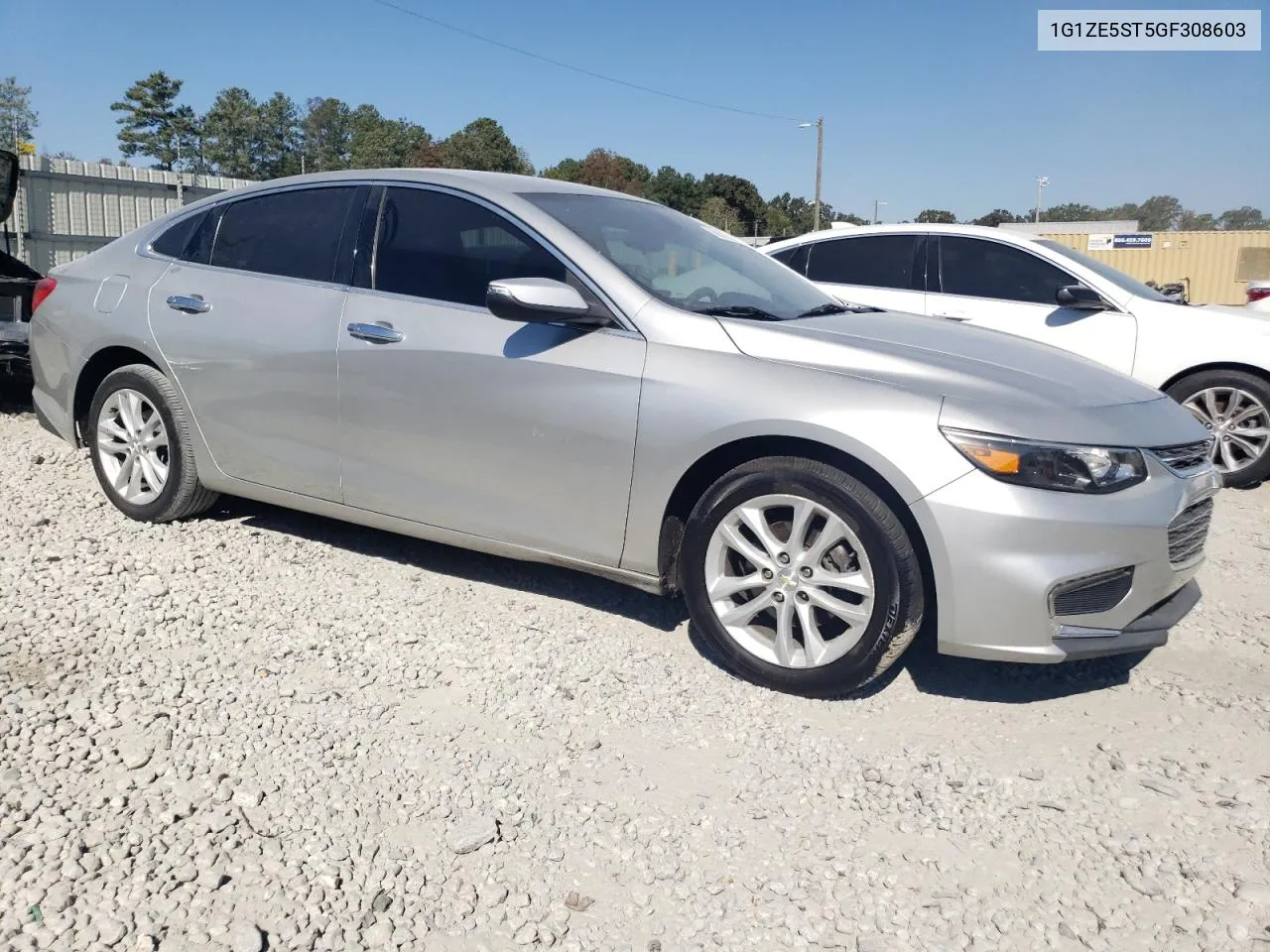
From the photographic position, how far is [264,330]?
4477mm

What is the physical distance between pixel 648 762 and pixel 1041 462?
1.49 m

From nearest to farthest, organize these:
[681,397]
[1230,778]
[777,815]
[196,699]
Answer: [777,815]
[1230,778]
[196,699]
[681,397]

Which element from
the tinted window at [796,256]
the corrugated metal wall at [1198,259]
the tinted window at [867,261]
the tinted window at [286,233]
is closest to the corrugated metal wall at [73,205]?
the tinted window at [796,256]

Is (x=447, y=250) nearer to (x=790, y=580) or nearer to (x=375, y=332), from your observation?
(x=375, y=332)

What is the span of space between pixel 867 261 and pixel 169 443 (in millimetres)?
5005

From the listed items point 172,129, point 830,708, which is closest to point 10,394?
point 830,708

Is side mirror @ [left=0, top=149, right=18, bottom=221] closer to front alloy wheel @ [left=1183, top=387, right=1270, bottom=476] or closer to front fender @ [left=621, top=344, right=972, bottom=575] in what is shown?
front fender @ [left=621, top=344, right=972, bottom=575]

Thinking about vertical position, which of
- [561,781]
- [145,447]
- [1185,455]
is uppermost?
[1185,455]

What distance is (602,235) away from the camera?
160 inches

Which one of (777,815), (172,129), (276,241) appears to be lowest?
(777,815)

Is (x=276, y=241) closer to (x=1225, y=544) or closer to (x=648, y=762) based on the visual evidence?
Result: (x=648, y=762)

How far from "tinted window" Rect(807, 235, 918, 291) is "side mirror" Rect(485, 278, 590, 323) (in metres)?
4.40

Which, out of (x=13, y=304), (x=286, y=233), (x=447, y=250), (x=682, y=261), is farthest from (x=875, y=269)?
(x=13, y=304)

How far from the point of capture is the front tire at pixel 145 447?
4824mm
